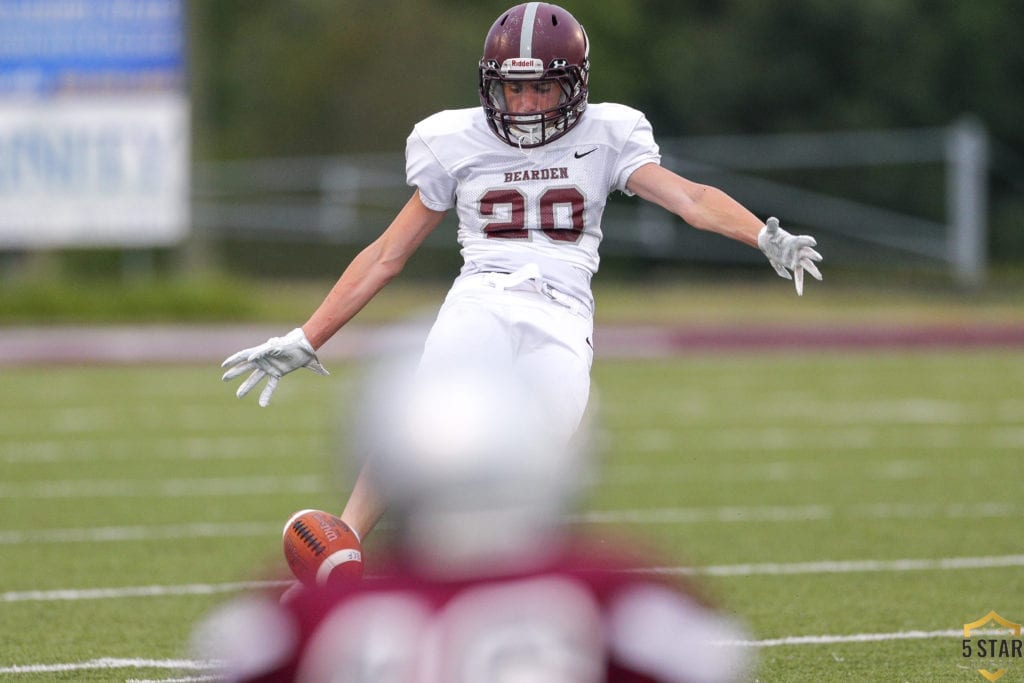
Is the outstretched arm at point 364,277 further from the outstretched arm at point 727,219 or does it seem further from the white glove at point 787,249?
the white glove at point 787,249

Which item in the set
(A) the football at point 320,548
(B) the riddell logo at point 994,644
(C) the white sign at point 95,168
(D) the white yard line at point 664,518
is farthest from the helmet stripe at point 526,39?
(C) the white sign at point 95,168

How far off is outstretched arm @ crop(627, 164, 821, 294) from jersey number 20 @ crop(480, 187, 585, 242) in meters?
0.21

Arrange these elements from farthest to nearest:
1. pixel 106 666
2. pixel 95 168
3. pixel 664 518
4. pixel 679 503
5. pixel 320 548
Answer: pixel 95 168 < pixel 679 503 < pixel 664 518 < pixel 106 666 < pixel 320 548

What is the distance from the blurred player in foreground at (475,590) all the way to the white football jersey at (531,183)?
240 cm

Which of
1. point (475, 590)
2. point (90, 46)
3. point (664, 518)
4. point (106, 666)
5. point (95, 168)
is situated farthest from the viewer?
point (95, 168)

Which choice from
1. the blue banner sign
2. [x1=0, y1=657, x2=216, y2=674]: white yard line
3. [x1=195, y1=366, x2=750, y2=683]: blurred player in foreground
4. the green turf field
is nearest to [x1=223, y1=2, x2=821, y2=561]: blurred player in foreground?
the green turf field

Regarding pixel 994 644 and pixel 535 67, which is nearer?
pixel 535 67

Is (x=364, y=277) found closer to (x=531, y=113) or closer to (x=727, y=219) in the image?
(x=531, y=113)

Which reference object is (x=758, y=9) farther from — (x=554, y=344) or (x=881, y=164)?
(x=554, y=344)

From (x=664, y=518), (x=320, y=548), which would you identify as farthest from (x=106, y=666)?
(x=664, y=518)

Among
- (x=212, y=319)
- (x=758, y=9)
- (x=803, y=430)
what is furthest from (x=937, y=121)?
(x=803, y=430)

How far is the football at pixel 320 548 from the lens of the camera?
4.07 meters

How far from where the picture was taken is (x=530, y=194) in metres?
4.75

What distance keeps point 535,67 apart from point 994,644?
7.20 ft
